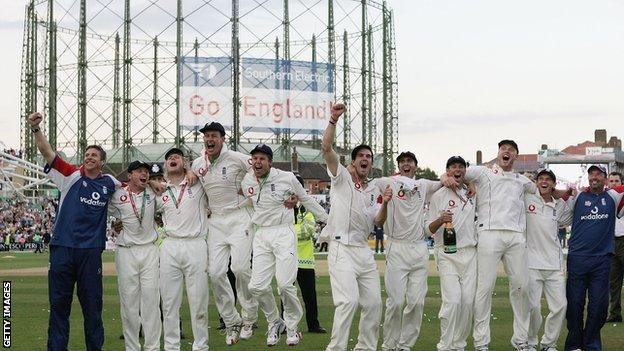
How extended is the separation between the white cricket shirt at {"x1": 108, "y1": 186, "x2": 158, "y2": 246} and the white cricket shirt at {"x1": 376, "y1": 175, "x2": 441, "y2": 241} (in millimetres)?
2480

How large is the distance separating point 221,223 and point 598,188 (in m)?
4.20

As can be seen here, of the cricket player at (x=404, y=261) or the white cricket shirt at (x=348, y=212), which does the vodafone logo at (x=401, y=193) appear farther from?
the white cricket shirt at (x=348, y=212)

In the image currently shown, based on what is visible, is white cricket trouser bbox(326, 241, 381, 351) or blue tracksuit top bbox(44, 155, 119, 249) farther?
white cricket trouser bbox(326, 241, 381, 351)

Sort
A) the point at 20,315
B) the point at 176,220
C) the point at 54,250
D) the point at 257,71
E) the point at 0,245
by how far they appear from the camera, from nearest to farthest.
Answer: the point at 54,250 → the point at 176,220 → the point at 20,315 → the point at 0,245 → the point at 257,71

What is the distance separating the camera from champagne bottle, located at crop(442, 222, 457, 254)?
11406 millimetres

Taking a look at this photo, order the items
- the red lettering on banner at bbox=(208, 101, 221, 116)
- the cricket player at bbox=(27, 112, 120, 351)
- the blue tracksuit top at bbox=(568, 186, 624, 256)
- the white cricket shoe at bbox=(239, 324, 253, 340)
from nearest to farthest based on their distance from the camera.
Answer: the cricket player at bbox=(27, 112, 120, 351) → the blue tracksuit top at bbox=(568, 186, 624, 256) → the white cricket shoe at bbox=(239, 324, 253, 340) → the red lettering on banner at bbox=(208, 101, 221, 116)

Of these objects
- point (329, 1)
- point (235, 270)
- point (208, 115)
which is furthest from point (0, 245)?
point (235, 270)

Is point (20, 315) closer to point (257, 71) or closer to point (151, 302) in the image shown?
point (151, 302)

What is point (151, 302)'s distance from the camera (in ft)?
36.4

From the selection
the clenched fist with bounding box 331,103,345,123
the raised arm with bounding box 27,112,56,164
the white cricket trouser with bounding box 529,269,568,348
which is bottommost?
the white cricket trouser with bounding box 529,269,568,348

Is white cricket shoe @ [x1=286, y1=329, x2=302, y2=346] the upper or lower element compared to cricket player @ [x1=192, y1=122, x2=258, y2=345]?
lower

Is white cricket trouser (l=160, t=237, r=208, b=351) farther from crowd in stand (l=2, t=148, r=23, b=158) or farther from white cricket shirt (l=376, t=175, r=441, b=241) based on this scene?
crowd in stand (l=2, t=148, r=23, b=158)

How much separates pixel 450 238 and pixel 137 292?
3.33 meters

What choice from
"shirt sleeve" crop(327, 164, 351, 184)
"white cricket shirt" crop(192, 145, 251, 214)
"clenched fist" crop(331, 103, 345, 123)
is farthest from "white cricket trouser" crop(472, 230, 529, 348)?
"white cricket shirt" crop(192, 145, 251, 214)
